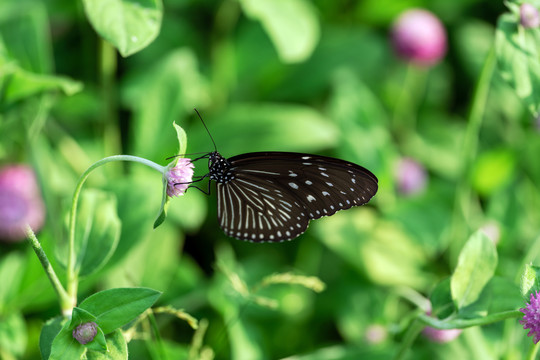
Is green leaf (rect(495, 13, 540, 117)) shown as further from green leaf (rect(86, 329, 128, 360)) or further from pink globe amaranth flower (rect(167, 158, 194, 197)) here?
green leaf (rect(86, 329, 128, 360))

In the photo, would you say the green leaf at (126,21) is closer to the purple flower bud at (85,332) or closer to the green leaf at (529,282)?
the purple flower bud at (85,332)

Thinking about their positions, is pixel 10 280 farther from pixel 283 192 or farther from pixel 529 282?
pixel 529 282

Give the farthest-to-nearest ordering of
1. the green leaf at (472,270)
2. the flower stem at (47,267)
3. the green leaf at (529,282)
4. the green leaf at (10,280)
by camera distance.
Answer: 1. the green leaf at (10,280)
2. the green leaf at (472,270)
3. the green leaf at (529,282)
4. the flower stem at (47,267)

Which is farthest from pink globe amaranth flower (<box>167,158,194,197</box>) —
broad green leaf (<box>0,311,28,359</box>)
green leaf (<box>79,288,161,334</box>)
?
broad green leaf (<box>0,311,28,359</box>)

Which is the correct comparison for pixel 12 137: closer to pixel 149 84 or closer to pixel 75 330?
pixel 149 84

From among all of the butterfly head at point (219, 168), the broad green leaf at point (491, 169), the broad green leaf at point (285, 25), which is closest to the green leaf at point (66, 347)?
the butterfly head at point (219, 168)

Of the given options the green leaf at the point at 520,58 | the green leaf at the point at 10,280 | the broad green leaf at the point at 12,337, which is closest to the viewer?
the green leaf at the point at 520,58
